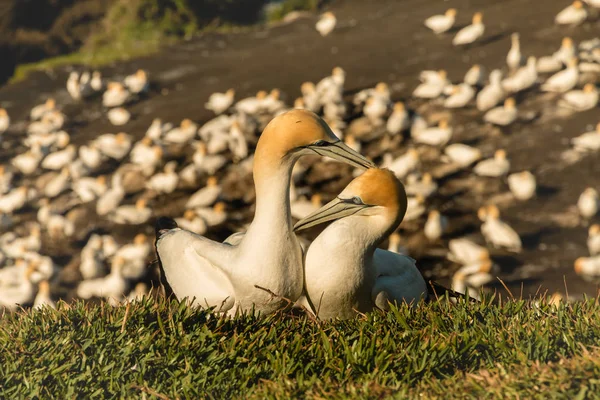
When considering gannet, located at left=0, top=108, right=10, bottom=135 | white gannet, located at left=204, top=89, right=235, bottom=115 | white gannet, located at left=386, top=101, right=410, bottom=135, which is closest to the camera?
white gannet, located at left=386, top=101, right=410, bottom=135

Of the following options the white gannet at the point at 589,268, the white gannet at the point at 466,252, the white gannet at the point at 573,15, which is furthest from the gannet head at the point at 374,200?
the white gannet at the point at 573,15

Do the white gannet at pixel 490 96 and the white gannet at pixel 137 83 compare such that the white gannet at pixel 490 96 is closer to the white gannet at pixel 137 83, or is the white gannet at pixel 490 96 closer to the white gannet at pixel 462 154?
the white gannet at pixel 462 154

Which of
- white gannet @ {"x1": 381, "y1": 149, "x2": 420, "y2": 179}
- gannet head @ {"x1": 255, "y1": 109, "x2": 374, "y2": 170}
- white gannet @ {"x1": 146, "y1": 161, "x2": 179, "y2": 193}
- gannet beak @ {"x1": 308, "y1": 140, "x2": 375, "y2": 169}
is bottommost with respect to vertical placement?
white gannet @ {"x1": 146, "y1": 161, "x2": 179, "y2": 193}

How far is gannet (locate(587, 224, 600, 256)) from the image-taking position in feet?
29.6

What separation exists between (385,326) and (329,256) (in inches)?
31.9

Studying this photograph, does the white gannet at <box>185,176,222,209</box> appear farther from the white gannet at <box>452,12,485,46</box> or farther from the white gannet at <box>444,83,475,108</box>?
the white gannet at <box>452,12,485,46</box>

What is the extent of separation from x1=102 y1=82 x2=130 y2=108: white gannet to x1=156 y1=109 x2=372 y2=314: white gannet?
351 inches

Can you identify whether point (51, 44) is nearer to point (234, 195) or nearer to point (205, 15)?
point (205, 15)

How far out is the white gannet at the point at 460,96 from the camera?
1205 centimetres

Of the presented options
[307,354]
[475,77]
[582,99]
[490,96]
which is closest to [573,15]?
[475,77]

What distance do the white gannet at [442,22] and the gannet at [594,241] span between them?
6.15m

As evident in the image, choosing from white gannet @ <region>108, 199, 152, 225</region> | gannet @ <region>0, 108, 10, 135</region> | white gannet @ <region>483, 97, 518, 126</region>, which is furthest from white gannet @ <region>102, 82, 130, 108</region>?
white gannet @ <region>483, 97, 518, 126</region>

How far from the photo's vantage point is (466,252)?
9.19 m

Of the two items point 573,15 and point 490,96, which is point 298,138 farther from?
point 573,15
